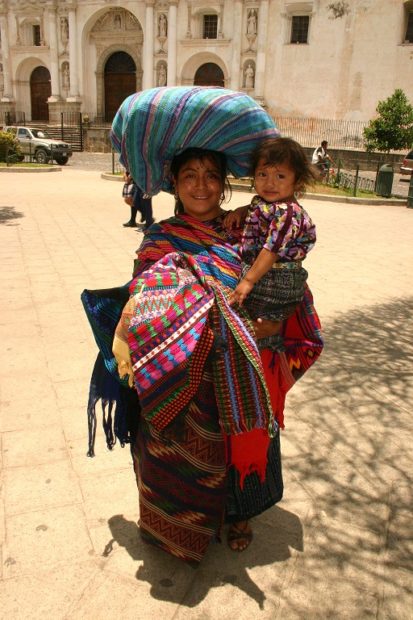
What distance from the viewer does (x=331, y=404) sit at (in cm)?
390

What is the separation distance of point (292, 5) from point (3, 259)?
27306 millimetres

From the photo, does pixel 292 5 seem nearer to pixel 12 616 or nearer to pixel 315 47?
pixel 315 47

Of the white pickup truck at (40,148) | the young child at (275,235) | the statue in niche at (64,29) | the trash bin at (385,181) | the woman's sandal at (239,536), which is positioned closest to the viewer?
the young child at (275,235)

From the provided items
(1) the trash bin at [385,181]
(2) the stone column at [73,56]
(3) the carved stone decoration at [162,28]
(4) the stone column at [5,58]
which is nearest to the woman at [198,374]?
(1) the trash bin at [385,181]

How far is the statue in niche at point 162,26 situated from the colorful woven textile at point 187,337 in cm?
3262

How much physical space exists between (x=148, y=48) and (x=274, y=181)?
32695 mm

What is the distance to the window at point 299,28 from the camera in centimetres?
2864

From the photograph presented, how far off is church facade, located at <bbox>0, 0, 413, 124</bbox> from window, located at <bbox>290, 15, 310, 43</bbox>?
0.18ft

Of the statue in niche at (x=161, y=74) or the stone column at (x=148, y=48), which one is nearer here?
the stone column at (x=148, y=48)

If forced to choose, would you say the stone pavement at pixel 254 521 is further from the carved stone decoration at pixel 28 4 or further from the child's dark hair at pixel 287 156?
the carved stone decoration at pixel 28 4

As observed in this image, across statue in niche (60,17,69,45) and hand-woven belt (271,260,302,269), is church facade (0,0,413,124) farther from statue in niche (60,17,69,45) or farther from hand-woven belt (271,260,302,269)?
hand-woven belt (271,260,302,269)

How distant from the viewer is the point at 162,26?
3039 centimetres

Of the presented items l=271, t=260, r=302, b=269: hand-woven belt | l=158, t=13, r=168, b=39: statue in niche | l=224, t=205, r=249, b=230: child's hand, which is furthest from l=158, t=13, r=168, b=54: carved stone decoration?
l=271, t=260, r=302, b=269: hand-woven belt

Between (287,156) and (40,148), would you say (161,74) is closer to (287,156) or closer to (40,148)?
(40,148)
